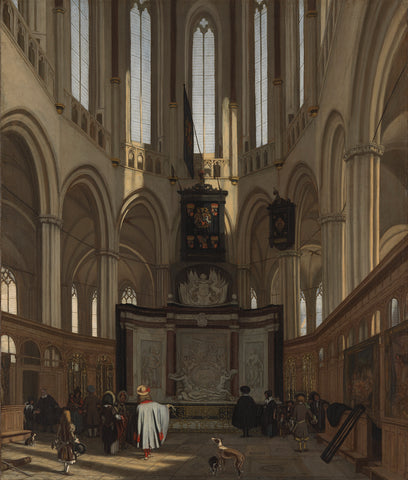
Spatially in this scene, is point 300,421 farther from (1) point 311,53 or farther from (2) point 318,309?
(2) point 318,309

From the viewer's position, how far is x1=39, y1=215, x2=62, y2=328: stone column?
14.6 meters

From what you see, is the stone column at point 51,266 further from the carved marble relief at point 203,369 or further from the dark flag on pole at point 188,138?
the dark flag on pole at point 188,138

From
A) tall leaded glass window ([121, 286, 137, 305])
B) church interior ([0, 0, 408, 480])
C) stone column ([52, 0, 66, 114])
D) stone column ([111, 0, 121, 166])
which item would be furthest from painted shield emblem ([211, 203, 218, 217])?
stone column ([52, 0, 66, 114])

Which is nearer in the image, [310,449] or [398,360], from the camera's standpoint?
[398,360]

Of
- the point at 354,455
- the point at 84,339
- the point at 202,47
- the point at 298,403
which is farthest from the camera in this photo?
the point at 202,47

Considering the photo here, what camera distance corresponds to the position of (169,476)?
10.7m

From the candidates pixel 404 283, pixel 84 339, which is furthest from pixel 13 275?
pixel 404 283

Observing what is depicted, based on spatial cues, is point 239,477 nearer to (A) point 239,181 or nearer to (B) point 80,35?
(A) point 239,181

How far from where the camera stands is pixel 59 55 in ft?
49.2

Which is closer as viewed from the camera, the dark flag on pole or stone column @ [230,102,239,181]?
the dark flag on pole

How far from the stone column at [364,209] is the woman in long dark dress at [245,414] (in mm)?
4029

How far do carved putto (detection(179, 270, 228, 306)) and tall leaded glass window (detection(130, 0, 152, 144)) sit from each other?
4620 mm

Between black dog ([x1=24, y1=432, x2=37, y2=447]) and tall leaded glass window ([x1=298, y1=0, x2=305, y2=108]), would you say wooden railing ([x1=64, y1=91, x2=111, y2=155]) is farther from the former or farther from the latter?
black dog ([x1=24, y1=432, x2=37, y2=447])

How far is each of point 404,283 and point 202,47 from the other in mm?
11117
